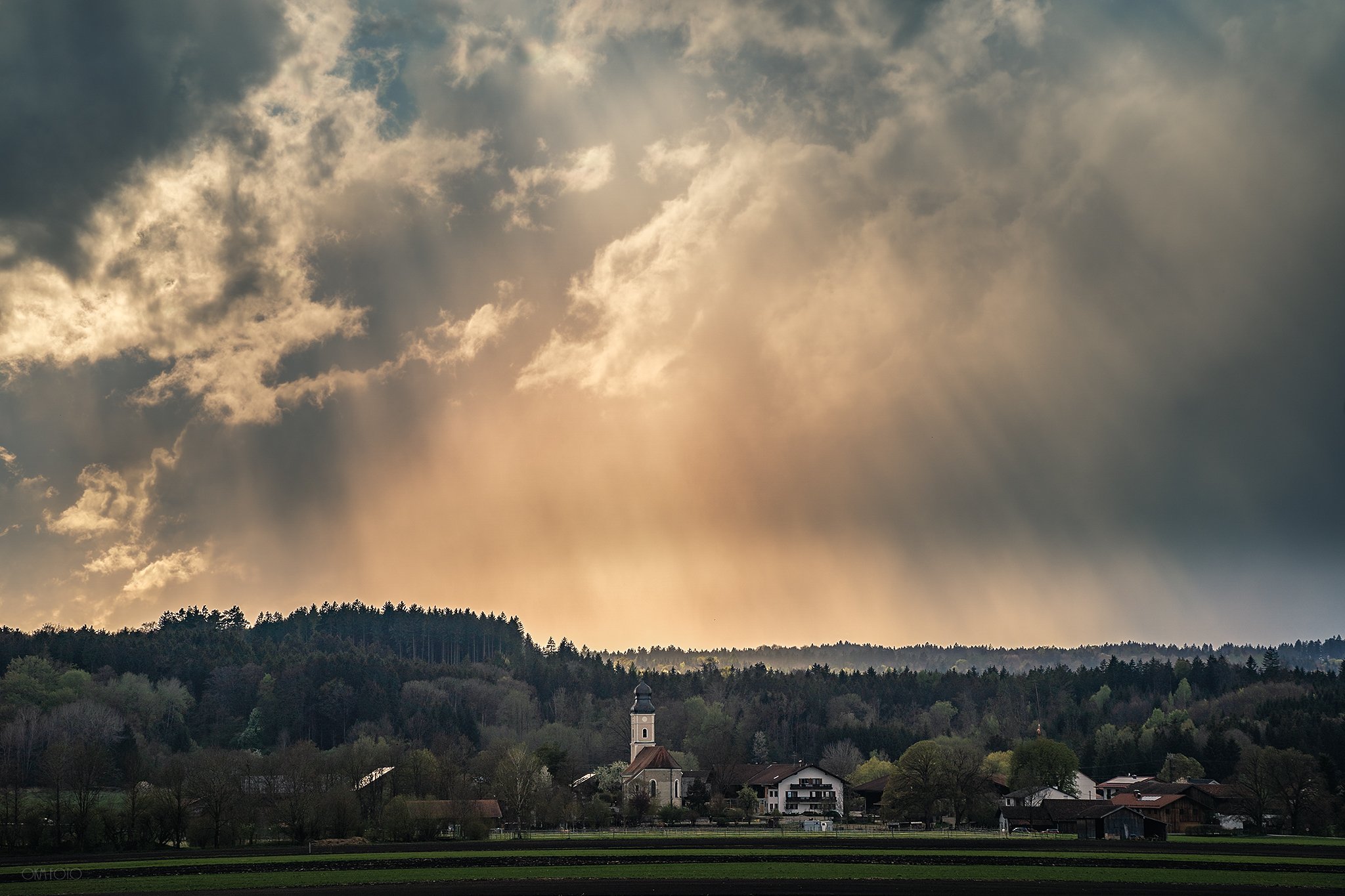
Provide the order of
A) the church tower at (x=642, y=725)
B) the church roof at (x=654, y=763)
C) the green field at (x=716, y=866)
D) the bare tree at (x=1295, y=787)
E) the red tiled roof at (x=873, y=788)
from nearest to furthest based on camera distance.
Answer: the green field at (x=716, y=866)
the bare tree at (x=1295, y=787)
the red tiled roof at (x=873, y=788)
the church roof at (x=654, y=763)
the church tower at (x=642, y=725)

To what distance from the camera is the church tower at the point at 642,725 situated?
186 metres

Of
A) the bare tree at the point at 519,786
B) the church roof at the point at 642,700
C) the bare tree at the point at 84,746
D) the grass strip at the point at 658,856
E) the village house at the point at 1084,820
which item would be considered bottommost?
the village house at the point at 1084,820

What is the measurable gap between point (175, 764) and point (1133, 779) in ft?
372

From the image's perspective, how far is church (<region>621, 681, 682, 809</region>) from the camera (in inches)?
5901

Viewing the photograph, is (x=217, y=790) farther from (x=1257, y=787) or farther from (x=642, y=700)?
(x=642, y=700)

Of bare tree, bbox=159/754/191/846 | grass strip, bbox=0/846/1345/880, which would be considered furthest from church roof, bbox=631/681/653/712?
grass strip, bbox=0/846/1345/880

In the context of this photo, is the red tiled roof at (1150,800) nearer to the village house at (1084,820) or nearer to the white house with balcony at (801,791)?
the village house at (1084,820)

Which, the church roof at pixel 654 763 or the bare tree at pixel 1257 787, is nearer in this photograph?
the bare tree at pixel 1257 787

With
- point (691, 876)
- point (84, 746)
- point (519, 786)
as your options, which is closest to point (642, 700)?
point (519, 786)

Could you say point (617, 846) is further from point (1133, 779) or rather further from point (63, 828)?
point (1133, 779)

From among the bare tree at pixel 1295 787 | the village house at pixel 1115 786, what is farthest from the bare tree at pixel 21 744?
the bare tree at pixel 1295 787

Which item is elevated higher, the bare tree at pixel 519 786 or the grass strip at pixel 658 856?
the bare tree at pixel 519 786

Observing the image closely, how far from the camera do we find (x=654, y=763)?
162 m

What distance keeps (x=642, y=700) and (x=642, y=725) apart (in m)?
4.11
